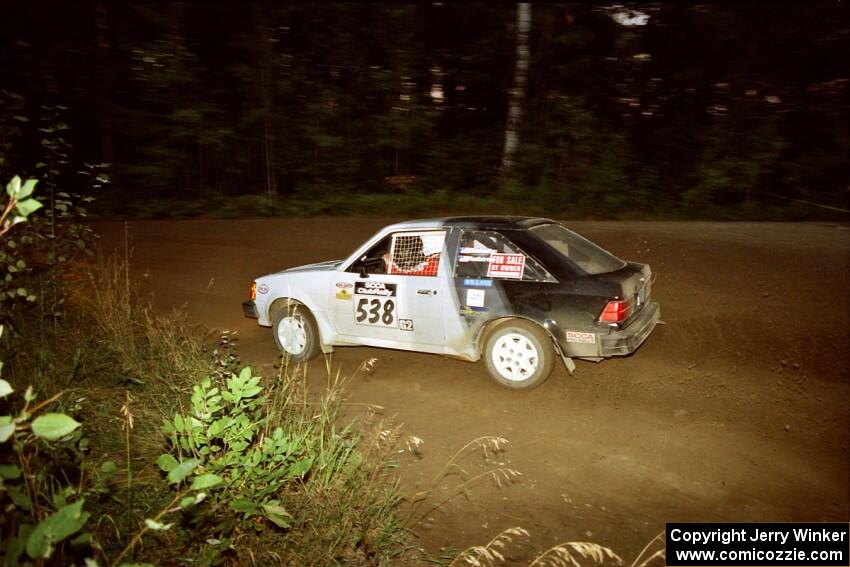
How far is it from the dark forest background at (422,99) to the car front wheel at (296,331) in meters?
9.24

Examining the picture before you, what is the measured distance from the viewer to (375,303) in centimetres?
645

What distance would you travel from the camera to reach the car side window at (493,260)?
5777mm

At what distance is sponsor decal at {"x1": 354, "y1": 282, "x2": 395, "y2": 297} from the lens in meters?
6.34

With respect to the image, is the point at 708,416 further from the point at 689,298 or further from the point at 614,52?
the point at 614,52

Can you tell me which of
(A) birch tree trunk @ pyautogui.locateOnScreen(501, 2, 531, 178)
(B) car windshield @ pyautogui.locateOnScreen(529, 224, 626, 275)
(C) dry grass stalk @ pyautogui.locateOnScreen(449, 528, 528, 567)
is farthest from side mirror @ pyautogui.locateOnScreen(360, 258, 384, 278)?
(A) birch tree trunk @ pyautogui.locateOnScreen(501, 2, 531, 178)

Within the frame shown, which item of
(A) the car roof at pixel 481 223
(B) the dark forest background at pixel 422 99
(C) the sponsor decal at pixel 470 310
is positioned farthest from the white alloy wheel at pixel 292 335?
(B) the dark forest background at pixel 422 99

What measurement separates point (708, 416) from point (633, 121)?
15809 millimetres

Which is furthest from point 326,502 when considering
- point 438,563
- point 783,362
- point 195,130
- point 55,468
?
point 195,130

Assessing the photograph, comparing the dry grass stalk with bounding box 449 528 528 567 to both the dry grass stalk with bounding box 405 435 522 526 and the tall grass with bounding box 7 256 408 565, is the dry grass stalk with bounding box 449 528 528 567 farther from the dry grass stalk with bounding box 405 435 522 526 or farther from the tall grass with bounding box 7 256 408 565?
the dry grass stalk with bounding box 405 435 522 526

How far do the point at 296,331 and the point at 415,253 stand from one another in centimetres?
179

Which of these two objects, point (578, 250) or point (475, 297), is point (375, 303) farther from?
point (578, 250)

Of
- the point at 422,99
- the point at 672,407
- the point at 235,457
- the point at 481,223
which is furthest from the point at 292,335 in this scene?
the point at 422,99

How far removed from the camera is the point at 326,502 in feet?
11.7

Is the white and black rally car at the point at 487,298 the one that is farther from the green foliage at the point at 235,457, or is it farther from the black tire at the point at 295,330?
the green foliage at the point at 235,457
